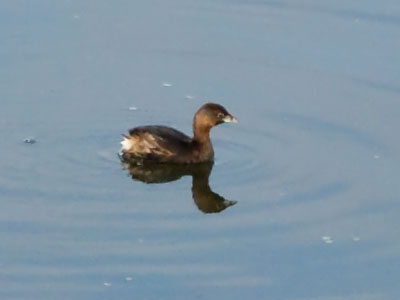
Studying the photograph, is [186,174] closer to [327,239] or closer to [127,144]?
[127,144]

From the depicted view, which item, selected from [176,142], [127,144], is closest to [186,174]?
[176,142]

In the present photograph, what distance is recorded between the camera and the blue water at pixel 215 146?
11.1 m

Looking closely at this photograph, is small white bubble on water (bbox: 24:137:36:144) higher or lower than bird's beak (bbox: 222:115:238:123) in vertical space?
lower

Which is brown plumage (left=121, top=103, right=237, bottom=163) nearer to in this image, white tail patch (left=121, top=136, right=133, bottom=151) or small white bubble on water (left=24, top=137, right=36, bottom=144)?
white tail patch (left=121, top=136, right=133, bottom=151)

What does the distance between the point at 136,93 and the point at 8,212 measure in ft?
10.6

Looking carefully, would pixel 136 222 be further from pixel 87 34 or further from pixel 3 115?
pixel 87 34

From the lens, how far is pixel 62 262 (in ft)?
36.6

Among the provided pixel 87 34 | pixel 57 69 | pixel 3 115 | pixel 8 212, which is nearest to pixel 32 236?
pixel 8 212

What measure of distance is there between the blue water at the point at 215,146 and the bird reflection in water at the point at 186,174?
0.11 meters

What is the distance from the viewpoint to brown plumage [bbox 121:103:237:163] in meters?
13.6

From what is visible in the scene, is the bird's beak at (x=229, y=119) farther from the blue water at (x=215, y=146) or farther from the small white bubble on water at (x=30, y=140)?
the small white bubble on water at (x=30, y=140)

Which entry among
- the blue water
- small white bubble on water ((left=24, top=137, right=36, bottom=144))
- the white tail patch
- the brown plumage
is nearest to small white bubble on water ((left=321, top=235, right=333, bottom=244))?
the blue water

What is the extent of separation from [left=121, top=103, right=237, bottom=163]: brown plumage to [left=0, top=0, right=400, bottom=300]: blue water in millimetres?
203

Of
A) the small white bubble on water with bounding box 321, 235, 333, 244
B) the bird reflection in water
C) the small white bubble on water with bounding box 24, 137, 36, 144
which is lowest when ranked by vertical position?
the small white bubble on water with bounding box 321, 235, 333, 244
